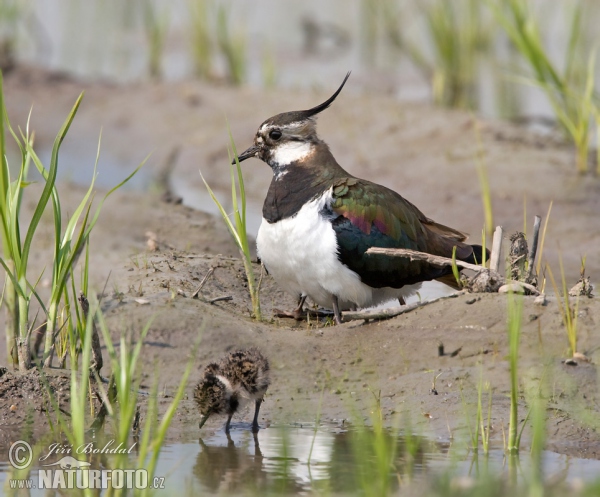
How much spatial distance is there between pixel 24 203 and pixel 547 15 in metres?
7.67

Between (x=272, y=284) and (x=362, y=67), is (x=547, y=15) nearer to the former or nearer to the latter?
(x=362, y=67)

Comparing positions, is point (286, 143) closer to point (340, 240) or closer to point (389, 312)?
point (340, 240)

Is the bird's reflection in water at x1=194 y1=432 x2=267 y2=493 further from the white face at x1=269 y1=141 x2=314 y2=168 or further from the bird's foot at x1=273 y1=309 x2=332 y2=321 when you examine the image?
the white face at x1=269 y1=141 x2=314 y2=168

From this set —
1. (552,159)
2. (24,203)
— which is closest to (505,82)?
(552,159)

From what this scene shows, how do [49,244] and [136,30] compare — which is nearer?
[49,244]

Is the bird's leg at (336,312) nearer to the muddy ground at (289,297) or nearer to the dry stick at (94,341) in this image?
the muddy ground at (289,297)

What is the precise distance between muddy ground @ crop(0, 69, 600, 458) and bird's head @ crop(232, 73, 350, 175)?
30.9 inches

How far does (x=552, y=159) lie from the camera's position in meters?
9.04

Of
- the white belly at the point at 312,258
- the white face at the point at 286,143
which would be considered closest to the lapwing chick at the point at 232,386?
the white belly at the point at 312,258

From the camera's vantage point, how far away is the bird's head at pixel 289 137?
19.9 ft

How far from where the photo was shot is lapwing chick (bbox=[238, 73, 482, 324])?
5535 millimetres

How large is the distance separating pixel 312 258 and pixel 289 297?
1.15 m

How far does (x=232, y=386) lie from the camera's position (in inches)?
177

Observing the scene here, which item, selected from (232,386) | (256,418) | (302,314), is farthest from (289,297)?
(232,386)
